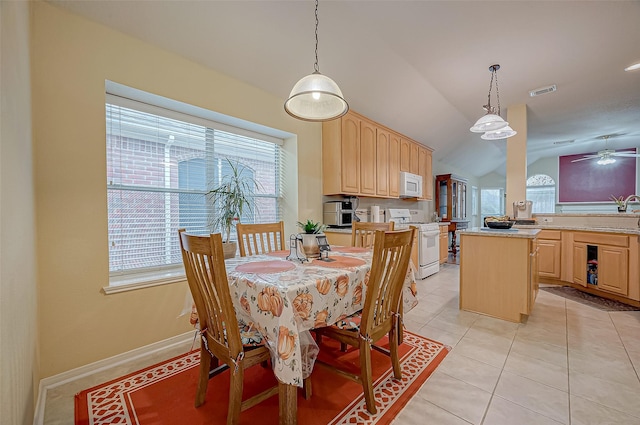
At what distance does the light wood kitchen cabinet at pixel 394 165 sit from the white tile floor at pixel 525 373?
7.81ft

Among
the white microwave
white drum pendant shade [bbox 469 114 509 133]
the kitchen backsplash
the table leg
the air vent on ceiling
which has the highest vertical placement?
the air vent on ceiling

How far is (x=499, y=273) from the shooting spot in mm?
2670

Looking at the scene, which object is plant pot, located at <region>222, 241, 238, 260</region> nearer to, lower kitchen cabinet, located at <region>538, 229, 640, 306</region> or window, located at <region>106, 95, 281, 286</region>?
window, located at <region>106, 95, 281, 286</region>

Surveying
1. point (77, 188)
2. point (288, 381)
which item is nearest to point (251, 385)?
point (288, 381)

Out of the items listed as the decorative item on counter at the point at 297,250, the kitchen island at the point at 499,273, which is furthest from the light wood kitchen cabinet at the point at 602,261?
the decorative item on counter at the point at 297,250

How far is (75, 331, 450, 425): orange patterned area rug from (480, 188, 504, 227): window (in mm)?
8888

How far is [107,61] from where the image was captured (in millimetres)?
1916

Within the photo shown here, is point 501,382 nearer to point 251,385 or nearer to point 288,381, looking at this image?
point 288,381

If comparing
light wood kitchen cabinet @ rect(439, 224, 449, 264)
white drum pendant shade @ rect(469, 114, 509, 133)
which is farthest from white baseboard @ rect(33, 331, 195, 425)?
light wood kitchen cabinet @ rect(439, 224, 449, 264)

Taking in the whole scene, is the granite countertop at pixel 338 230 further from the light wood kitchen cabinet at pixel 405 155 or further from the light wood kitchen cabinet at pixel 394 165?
the light wood kitchen cabinet at pixel 405 155

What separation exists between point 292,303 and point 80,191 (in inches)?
67.6

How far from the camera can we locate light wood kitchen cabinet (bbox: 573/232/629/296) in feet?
9.94

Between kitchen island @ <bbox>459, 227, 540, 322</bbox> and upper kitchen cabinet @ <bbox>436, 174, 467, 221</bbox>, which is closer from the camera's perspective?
kitchen island @ <bbox>459, 227, 540, 322</bbox>

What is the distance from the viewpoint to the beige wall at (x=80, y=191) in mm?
1679
